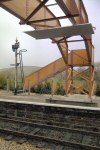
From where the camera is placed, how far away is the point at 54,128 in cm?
1120

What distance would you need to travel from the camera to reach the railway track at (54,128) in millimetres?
→ 9570

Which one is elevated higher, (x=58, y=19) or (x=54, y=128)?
(x=58, y=19)

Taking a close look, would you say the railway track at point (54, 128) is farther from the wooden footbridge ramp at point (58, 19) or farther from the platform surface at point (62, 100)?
the wooden footbridge ramp at point (58, 19)

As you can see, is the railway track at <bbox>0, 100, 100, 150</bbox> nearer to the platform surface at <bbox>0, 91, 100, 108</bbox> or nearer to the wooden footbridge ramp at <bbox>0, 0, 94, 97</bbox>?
the platform surface at <bbox>0, 91, 100, 108</bbox>

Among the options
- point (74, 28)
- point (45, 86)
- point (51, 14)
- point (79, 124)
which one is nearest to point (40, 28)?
point (51, 14)

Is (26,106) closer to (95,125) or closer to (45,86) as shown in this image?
(95,125)

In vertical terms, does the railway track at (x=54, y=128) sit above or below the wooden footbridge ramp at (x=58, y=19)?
below

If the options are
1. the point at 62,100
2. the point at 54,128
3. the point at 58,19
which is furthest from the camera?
the point at 62,100

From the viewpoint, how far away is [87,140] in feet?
32.5

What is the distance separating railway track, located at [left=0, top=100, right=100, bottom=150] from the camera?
31.4ft

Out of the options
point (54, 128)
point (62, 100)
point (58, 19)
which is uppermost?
point (58, 19)

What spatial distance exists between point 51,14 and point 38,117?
16.5ft

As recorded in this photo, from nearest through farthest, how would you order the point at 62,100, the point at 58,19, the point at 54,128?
the point at 54,128 → the point at 58,19 → the point at 62,100

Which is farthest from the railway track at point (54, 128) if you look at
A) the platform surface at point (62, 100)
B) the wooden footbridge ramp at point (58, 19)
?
the wooden footbridge ramp at point (58, 19)
